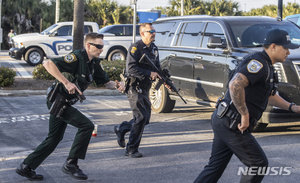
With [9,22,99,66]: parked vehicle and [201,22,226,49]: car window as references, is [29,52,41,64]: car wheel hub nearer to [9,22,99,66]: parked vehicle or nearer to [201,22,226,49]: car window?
[9,22,99,66]: parked vehicle

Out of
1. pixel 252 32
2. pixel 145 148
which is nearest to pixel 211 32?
pixel 252 32

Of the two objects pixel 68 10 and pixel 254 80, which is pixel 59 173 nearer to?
pixel 254 80

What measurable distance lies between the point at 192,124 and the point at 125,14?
28.3 meters

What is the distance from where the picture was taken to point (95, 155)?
5.39m

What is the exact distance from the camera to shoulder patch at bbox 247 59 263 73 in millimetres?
3119

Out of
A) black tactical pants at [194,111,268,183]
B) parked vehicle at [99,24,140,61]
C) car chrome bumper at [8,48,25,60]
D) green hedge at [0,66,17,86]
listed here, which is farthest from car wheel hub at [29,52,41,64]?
black tactical pants at [194,111,268,183]

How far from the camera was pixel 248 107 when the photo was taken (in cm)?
327

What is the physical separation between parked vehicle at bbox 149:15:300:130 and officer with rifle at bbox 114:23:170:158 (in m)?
1.70

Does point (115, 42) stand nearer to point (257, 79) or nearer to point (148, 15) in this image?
point (257, 79)

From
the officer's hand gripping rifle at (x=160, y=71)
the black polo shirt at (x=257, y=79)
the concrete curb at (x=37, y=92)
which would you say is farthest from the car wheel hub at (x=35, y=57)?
the black polo shirt at (x=257, y=79)

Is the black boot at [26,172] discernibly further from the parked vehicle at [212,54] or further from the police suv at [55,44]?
the police suv at [55,44]

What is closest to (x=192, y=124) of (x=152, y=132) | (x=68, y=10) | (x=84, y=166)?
(x=152, y=132)

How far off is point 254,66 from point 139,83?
8.35ft

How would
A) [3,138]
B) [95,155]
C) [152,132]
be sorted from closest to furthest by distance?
[95,155], [3,138], [152,132]
